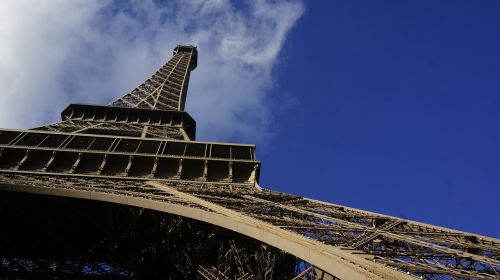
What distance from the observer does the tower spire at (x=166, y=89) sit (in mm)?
51222

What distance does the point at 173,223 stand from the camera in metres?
19.6

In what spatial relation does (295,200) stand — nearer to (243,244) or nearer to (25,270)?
(243,244)

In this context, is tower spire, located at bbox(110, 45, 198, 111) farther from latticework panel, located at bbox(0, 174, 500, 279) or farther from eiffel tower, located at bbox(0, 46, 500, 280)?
latticework panel, located at bbox(0, 174, 500, 279)

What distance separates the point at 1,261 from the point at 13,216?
8.10ft

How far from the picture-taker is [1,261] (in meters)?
23.5

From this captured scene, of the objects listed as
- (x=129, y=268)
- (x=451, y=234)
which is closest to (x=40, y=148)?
(x=129, y=268)

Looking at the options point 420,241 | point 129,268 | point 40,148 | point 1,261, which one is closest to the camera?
point 420,241

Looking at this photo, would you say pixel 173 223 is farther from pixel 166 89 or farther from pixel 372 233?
pixel 166 89

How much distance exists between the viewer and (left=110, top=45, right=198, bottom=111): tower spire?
5122cm

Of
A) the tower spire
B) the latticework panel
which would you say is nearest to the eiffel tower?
the latticework panel

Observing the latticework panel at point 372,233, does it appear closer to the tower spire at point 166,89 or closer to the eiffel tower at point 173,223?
the eiffel tower at point 173,223

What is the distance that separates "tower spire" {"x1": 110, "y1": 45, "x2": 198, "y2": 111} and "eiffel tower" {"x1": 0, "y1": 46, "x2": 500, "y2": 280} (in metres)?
23.1

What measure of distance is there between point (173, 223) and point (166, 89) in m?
40.6

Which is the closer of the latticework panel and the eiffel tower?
the latticework panel
